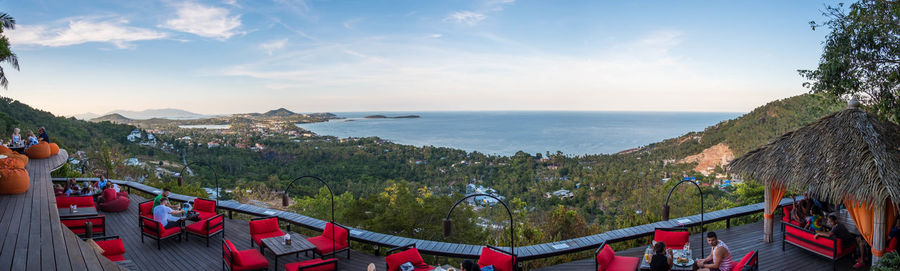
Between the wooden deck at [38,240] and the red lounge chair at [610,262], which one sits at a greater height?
the wooden deck at [38,240]

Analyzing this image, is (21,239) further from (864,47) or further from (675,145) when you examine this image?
(675,145)

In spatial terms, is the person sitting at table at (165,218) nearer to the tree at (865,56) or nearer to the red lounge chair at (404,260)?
the red lounge chair at (404,260)

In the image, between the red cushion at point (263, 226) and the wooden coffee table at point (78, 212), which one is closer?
the red cushion at point (263, 226)

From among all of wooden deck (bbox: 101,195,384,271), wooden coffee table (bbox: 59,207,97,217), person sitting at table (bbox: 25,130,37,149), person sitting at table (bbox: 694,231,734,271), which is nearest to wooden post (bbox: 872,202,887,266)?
person sitting at table (bbox: 694,231,734,271)

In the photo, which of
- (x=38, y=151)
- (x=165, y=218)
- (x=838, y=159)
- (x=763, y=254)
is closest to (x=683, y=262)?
(x=763, y=254)

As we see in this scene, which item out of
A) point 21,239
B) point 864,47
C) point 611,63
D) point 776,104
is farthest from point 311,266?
point 776,104

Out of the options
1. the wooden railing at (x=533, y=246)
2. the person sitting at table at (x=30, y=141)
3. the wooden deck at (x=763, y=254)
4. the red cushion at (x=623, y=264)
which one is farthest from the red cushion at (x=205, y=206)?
the red cushion at (x=623, y=264)
